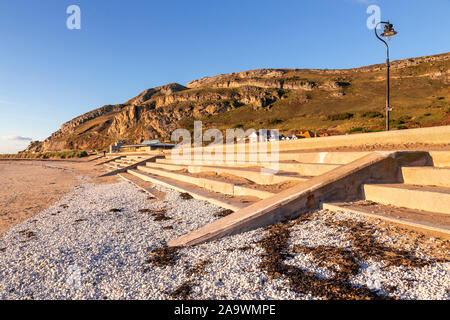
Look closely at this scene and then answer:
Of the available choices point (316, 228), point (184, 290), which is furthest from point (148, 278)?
point (316, 228)

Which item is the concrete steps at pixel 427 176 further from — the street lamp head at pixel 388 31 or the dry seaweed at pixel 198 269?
the street lamp head at pixel 388 31

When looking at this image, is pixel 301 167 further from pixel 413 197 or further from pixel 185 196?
pixel 185 196

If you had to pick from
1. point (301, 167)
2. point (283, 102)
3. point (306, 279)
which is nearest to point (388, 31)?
point (301, 167)

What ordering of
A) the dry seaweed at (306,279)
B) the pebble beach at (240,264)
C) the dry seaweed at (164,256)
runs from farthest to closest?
the dry seaweed at (164,256) < the pebble beach at (240,264) < the dry seaweed at (306,279)

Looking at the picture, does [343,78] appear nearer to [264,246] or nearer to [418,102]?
[418,102]

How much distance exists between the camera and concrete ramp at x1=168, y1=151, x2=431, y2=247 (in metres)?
3.07

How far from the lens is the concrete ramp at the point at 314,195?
307 cm

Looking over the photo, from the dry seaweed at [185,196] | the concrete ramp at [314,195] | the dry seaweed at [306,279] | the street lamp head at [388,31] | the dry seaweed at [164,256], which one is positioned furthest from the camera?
the street lamp head at [388,31]

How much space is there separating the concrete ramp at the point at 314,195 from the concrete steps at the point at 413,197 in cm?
22

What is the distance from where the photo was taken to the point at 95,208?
5211mm

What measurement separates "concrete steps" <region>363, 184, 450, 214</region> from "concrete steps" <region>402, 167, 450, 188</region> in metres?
0.25

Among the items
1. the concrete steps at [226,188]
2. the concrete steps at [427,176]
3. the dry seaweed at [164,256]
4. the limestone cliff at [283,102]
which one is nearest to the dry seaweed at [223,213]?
the concrete steps at [226,188]

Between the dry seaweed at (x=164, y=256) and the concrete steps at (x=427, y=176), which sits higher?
the concrete steps at (x=427, y=176)
